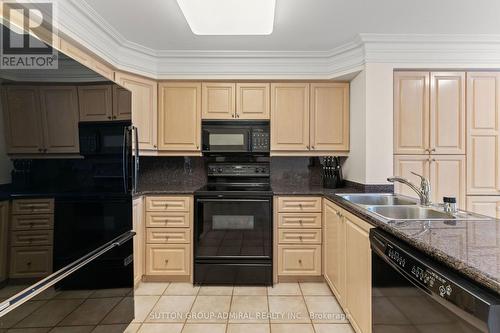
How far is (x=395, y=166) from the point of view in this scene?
2541 mm

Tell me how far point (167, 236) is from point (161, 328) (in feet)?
2.83

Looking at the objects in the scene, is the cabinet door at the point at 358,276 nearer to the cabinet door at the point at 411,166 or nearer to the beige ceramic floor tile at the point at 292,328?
the beige ceramic floor tile at the point at 292,328

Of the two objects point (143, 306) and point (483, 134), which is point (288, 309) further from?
point (483, 134)

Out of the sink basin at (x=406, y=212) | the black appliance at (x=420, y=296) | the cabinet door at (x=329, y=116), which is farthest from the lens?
the cabinet door at (x=329, y=116)

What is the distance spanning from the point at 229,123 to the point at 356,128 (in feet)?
4.44

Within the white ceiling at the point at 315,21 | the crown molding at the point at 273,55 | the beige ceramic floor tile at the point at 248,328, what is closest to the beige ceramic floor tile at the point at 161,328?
the beige ceramic floor tile at the point at 248,328

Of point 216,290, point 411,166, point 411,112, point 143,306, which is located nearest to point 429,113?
point 411,112

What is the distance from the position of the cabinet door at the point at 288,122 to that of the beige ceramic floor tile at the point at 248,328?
169 cm

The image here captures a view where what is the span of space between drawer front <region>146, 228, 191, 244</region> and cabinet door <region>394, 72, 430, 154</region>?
7.37 ft

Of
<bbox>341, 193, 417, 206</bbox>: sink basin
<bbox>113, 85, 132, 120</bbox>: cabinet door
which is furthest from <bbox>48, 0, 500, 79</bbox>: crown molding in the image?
<bbox>341, 193, 417, 206</bbox>: sink basin

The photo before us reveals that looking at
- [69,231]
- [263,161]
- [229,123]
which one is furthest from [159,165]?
[69,231]

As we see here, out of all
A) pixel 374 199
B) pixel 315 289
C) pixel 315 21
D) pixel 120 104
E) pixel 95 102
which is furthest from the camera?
pixel 315 289

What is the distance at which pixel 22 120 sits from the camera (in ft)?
3.06

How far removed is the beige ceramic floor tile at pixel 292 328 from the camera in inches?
75.8
